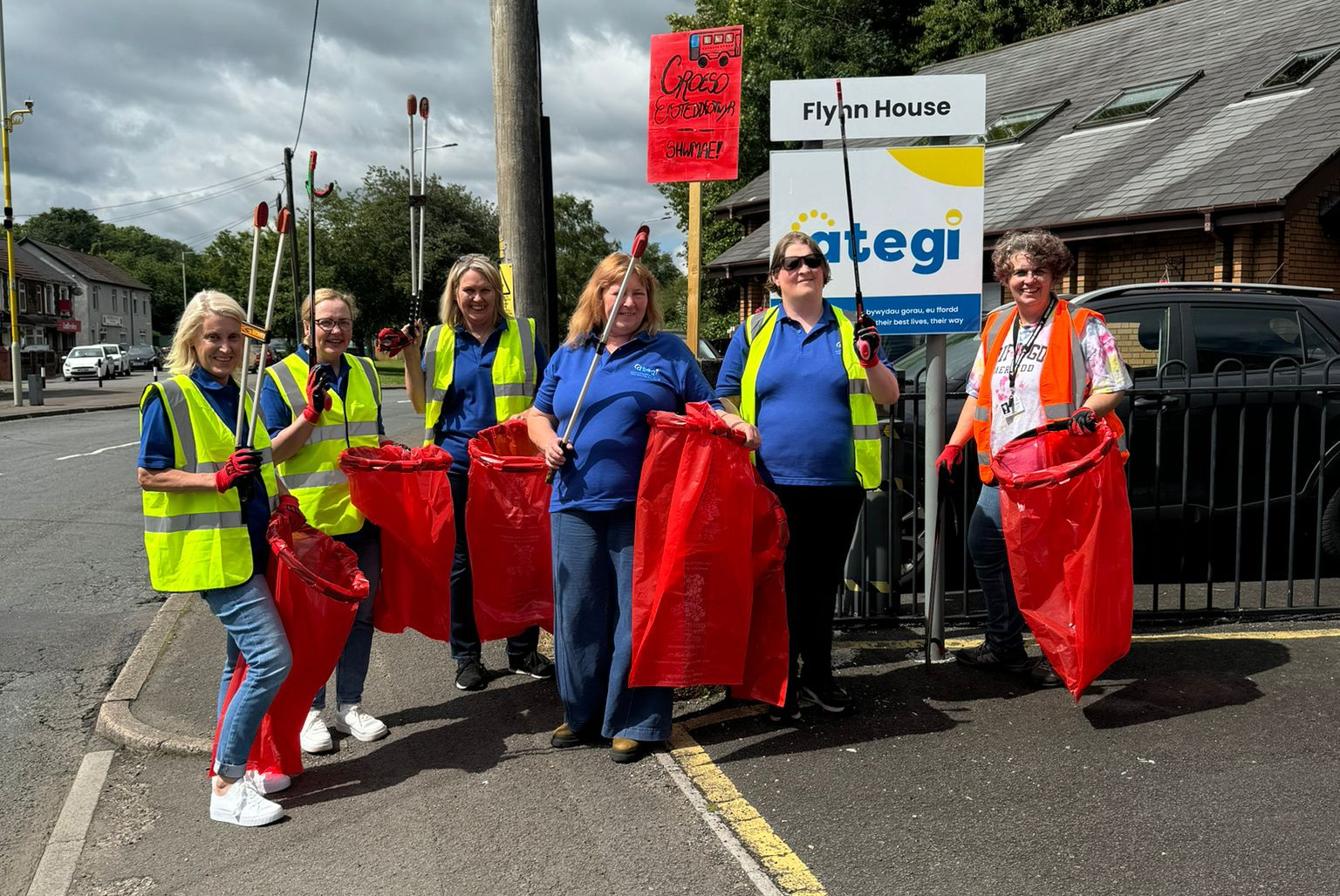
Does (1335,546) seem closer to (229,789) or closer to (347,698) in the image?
(347,698)

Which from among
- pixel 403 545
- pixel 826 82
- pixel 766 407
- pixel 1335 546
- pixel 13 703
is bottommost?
pixel 13 703

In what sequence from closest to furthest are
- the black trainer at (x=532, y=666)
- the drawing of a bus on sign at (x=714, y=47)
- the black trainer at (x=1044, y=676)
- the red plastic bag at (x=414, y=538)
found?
the red plastic bag at (x=414, y=538), the black trainer at (x=1044, y=676), the black trainer at (x=532, y=666), the drawing of a bus on sign at (x=714, y=47)

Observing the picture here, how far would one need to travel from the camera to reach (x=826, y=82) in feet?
16.1

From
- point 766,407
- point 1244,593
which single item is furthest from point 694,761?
point 1244,593

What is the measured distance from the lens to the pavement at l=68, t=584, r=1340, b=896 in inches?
128

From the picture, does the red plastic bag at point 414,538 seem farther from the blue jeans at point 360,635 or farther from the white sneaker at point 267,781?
the white sneaker at point 267,781

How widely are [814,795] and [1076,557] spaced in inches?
55.0

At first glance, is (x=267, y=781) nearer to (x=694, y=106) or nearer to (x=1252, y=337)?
(x=694, y=106)

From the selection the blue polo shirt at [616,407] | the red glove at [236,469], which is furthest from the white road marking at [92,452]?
the blue polo shirt at [616,407]

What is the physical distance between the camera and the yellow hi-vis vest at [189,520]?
3639 millimetres

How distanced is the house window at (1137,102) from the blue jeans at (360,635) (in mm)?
15700

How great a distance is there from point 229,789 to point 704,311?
1216 inches

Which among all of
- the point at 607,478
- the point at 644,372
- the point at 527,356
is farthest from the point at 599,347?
the point at 527,356

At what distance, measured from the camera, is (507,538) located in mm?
4660
